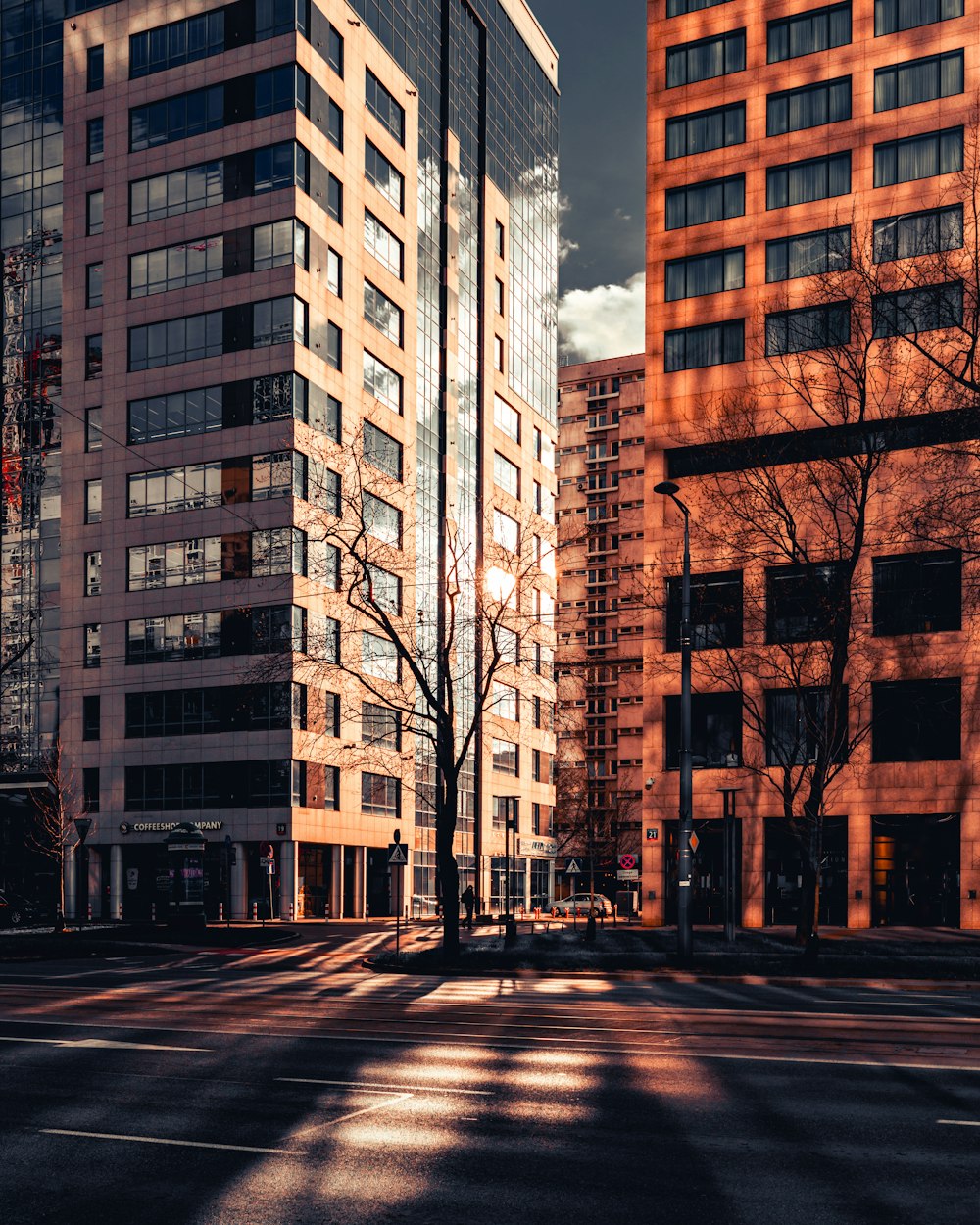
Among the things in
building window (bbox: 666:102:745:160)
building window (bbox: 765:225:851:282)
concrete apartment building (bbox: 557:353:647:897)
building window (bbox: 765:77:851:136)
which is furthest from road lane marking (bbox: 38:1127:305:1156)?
concrete apartment building (bbox: 557:353:647:897)

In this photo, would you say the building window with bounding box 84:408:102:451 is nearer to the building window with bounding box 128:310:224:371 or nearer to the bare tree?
the building window with bounding box 128:310:224:371

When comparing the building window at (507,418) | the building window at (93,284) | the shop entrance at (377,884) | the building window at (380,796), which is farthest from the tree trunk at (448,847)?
the building window at (507,418)

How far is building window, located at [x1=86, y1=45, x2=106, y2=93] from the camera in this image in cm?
7219

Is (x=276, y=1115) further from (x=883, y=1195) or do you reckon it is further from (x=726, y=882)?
(x=726, y=882)

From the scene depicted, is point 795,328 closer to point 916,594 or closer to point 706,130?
point 916,594

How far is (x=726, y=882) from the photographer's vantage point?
38562 mm

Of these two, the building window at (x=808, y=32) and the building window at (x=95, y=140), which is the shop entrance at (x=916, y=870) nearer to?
the building window at (x=808, y=32)

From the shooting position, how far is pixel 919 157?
48.0 metres

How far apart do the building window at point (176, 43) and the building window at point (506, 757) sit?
145 feet

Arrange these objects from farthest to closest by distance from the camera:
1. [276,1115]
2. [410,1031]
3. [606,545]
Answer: [606,545]
[410,1031]
[276,1115]

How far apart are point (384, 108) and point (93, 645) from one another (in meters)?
34.4

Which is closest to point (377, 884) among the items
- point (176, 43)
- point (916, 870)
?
point (916, 870)

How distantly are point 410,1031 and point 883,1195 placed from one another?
9.38m

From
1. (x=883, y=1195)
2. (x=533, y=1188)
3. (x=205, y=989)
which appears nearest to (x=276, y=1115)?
(x=533, y=1188)
